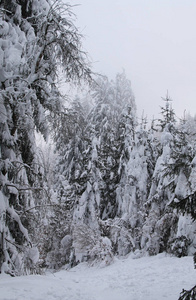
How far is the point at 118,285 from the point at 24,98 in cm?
689

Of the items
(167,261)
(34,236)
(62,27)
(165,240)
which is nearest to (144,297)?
(34,236)

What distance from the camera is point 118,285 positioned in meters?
8.89

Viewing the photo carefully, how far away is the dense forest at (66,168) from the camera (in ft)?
17.7

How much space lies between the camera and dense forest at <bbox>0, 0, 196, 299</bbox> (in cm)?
538

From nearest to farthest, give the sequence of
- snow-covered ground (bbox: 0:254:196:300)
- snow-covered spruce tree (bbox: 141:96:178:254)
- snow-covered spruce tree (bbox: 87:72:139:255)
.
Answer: snow-covered ground (bbox: 0:254:196:300) → snow-covered spruce tree (bbox: 141:96:178:254) → snow-covered spruce tree (bbox: 87:72:139:255)

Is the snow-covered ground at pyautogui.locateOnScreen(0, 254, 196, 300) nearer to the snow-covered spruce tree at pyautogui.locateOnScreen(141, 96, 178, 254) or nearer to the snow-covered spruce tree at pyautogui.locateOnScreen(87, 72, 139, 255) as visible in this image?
the snow-covered spruce tree at pyautogui.locateOnScreen(141, 96, 178, 254)

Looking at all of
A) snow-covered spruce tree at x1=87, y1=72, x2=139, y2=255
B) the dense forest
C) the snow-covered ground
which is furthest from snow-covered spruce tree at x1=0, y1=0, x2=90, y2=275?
snow-covered spruce tree at x1=87, y1=72, x2=139, y2=255

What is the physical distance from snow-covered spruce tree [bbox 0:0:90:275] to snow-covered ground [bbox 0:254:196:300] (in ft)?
1.63

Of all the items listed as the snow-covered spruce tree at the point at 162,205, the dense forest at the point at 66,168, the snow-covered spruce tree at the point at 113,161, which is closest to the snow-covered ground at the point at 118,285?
the dense forest at the point at 66,168

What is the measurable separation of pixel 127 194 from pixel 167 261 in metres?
7.44

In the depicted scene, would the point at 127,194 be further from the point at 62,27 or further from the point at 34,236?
the point at 62,27

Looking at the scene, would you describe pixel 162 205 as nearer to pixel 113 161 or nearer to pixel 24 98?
pixel 113 161

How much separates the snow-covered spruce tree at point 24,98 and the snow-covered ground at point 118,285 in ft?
1.63

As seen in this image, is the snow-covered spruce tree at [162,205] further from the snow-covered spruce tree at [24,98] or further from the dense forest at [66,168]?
the snow-covered spruce tree at [24,98]
